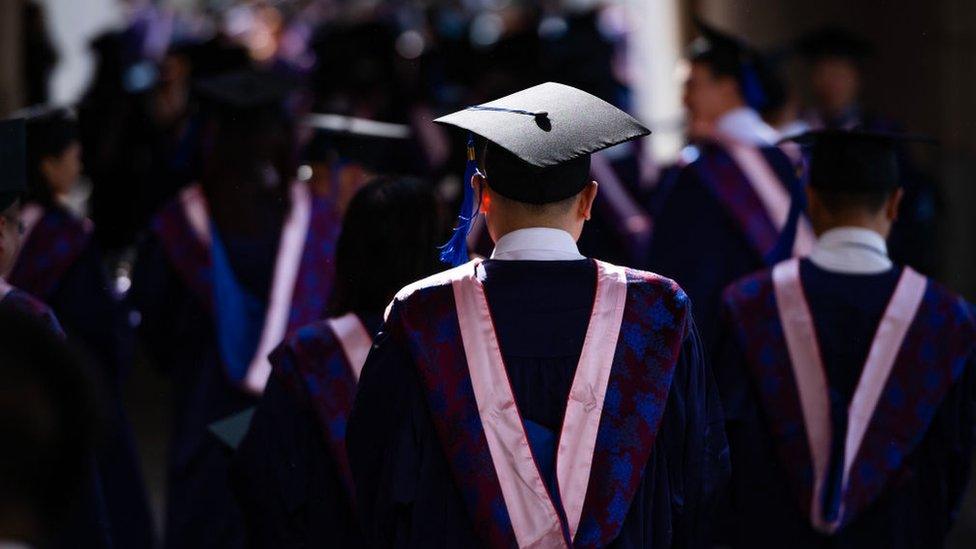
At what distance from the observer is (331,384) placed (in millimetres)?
3500

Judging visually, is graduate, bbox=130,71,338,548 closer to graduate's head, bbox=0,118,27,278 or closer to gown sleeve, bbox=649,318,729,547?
graduate's head, bbox=0,118,27,278

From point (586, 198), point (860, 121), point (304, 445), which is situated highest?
point (586, 198)

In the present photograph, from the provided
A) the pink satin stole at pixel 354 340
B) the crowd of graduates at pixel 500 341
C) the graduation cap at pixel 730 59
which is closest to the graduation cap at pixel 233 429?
the crowd of graduates at pixel 500 341

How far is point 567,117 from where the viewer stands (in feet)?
9.75

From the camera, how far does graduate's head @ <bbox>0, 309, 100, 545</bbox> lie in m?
1.66

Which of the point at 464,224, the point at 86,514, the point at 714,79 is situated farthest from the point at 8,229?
the point at 714,79

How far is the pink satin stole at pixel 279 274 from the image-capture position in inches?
196

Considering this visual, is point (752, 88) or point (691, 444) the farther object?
point (752, 88)

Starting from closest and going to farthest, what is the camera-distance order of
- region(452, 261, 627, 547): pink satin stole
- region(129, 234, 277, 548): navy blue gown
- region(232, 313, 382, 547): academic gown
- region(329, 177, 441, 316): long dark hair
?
region(452, 261, 627, 547): pink satin stole < region(232, 313, 382, 547): academic gown < region(329, 177, 441, 316): long dark hair < region(129, 234, 277, 548): navy blue gown

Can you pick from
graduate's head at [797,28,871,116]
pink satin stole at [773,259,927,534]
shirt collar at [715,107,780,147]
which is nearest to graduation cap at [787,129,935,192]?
pink satin stole at [773,259,927,534]

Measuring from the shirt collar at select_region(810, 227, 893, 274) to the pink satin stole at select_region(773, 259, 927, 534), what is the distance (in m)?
0.06

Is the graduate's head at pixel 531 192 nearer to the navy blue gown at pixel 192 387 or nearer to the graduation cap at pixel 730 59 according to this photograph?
the navy blue gown at pixel 192 387

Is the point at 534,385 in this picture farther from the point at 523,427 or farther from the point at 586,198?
the point at 586,198

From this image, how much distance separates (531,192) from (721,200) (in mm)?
2479
